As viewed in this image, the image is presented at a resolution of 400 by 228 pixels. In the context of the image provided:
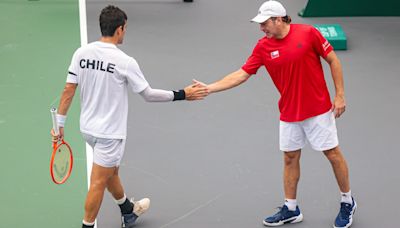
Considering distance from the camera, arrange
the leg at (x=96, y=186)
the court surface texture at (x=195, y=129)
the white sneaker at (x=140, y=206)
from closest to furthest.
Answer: the leg at (x=96, y=186) → the white sneaker at (x=140, y=206) → the court surface texture at (x=195, y=129)

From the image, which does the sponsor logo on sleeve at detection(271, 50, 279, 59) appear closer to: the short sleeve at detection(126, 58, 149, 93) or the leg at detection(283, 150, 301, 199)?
the leg at detection(283, 150, 301, 199)

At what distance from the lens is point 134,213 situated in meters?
8.29

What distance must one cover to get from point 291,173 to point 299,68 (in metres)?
1.09

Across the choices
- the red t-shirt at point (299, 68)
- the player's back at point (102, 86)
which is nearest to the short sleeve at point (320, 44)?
the red t-shirt at point (299, 68)

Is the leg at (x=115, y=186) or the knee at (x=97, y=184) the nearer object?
the knee at (x=97, y=184)

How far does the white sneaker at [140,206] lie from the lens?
327 inches

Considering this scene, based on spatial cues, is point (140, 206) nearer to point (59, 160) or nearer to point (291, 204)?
point (59, 160)

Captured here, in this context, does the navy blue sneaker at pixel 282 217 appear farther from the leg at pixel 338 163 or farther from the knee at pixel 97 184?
the knee at pixel 97 184

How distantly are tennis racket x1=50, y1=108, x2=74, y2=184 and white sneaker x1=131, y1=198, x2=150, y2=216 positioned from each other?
705 mm

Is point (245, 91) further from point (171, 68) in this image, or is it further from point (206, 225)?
point (206, 225)

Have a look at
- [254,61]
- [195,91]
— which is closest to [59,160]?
[195,91]

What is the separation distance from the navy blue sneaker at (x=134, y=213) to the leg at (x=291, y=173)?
1326 millimetres

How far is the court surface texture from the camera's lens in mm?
8641

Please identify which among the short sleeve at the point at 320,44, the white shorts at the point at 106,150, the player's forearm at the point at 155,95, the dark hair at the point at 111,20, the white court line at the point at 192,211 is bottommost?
the white court line at the point at 192,211
